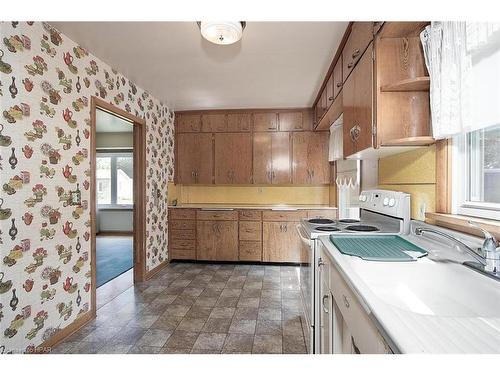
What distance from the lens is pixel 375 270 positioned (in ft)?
3.73

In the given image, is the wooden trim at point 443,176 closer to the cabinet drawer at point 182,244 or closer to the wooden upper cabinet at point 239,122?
the wooden upper cabinet at point 239,122

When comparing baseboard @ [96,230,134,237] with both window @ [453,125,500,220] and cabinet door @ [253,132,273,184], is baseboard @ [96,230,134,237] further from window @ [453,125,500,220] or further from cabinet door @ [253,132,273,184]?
window @ [453,125,500,220]

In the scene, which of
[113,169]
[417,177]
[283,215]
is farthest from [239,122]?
[113,169]

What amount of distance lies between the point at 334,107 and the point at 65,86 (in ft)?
8.10

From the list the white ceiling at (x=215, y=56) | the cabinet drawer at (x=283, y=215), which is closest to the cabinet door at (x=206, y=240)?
the cabinet drawer at (x=283, y=215)

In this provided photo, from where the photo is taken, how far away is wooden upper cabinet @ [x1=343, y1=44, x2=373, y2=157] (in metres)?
1.55

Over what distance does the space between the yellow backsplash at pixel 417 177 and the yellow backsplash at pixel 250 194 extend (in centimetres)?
240

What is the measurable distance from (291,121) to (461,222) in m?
3.19

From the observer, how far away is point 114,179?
6.34 meters

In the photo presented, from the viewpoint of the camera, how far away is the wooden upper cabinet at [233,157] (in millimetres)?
4129

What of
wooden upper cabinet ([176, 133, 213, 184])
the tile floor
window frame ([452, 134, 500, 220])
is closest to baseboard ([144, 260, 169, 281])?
the tile floor
